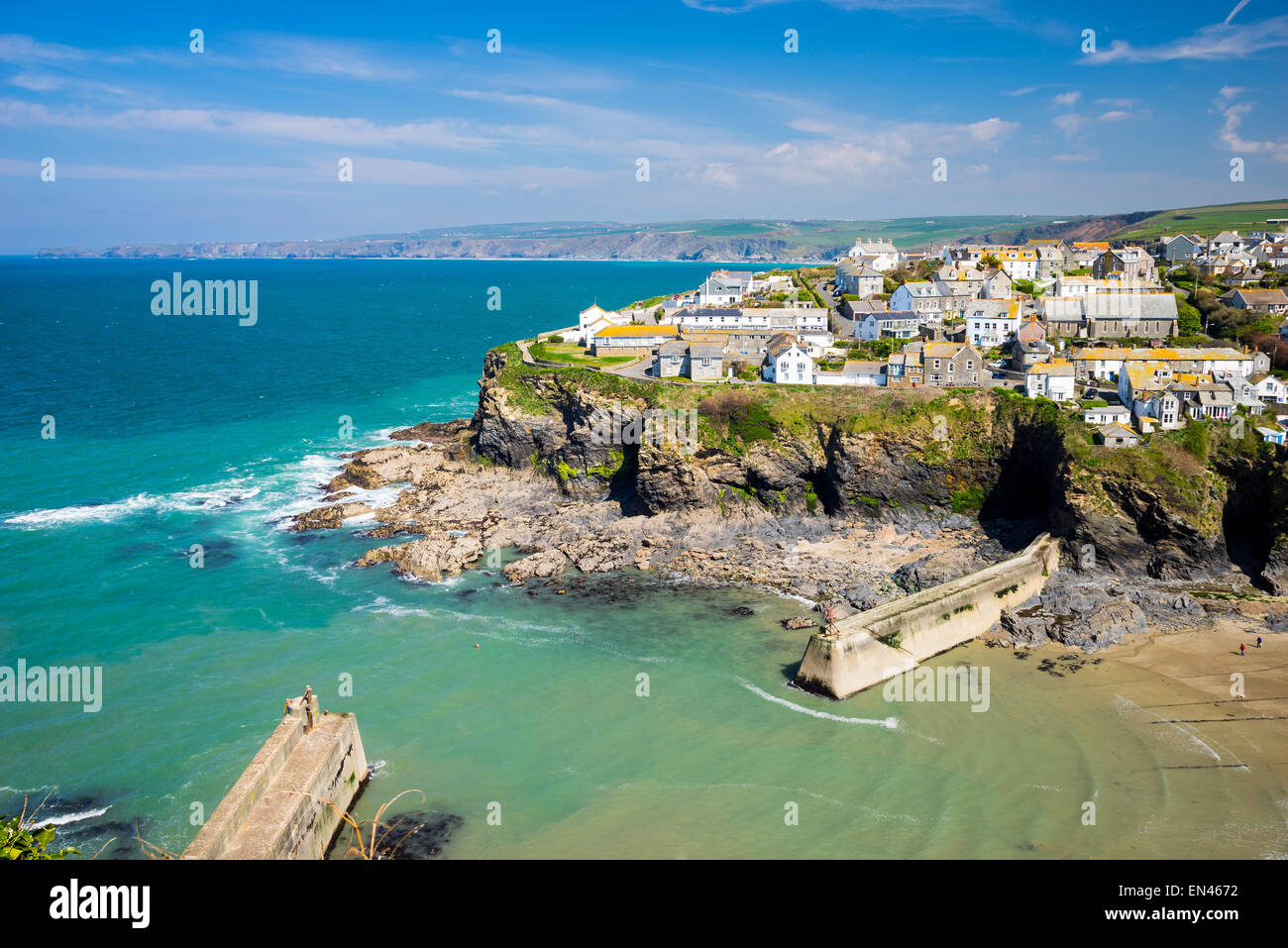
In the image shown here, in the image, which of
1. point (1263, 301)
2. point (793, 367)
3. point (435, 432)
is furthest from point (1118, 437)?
point (435, 432)

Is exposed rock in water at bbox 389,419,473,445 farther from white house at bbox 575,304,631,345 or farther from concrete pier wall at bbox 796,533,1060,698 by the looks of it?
concrete pier wall at bbox 796,533,1060,698

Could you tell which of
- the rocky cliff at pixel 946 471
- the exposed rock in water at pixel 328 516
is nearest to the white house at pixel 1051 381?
the rocky cliff at pixel 946 471

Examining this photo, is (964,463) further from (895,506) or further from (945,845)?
(945,845)

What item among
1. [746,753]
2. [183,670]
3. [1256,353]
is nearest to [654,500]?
[746,753]

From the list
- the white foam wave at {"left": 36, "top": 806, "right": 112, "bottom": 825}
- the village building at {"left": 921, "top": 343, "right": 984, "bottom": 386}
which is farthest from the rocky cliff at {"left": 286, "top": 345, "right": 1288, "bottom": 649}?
the white foam wave at {"left": 36, "top": 806, "right": 112, "bottom": 825}

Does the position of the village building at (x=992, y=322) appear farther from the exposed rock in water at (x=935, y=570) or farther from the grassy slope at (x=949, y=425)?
the exposed rock in water at (x=935, y=570)

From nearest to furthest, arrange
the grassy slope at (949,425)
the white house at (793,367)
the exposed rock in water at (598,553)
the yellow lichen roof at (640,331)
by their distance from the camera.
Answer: the grassy slope at (949,425)
the exposed rock in water at (598,553)
the white house at (793,367)
the yellow lichen roof at (640,331)

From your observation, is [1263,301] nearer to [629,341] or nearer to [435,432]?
[629,341]
